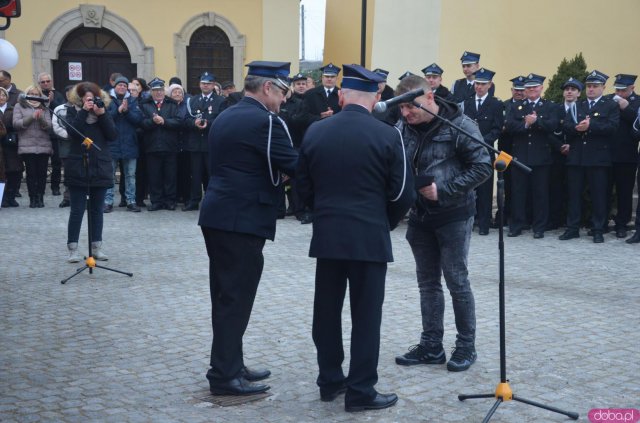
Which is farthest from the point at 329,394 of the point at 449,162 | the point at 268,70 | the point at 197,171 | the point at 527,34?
the point at 527,34

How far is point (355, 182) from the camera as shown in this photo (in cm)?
537

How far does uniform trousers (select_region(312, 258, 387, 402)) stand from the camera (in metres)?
5.49

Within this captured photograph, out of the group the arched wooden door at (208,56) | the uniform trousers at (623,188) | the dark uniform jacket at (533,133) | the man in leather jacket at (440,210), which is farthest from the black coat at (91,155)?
the arched wooden door at (208,56)

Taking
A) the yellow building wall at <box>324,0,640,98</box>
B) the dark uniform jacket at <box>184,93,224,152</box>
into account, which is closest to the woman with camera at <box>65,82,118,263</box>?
the dark uniform jacket at <box>184,93,224,152</box>

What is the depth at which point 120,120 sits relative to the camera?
570 inches

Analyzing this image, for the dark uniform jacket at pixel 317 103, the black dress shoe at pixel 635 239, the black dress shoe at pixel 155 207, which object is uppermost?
the dark uniform jacket at pixel 317 103

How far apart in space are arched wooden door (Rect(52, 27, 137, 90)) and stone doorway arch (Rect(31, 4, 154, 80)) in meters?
0.27

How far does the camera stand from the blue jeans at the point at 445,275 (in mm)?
6219

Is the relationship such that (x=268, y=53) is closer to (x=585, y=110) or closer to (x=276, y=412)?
(x=585, y=110)

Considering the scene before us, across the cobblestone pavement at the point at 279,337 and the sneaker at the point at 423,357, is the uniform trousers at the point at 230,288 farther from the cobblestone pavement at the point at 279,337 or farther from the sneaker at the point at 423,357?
the sneaker at the point at 423,357

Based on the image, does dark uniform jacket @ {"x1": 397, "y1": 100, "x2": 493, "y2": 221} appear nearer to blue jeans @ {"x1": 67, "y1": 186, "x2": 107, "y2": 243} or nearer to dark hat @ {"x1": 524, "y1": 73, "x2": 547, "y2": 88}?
blue jeans @ {"x1": 67, "y1": 186, "x2": 107, "y2": 243}

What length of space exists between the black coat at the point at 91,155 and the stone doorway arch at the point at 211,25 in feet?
39.8

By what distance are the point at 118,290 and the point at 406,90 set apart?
166 inches

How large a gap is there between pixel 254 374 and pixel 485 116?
7295mm
